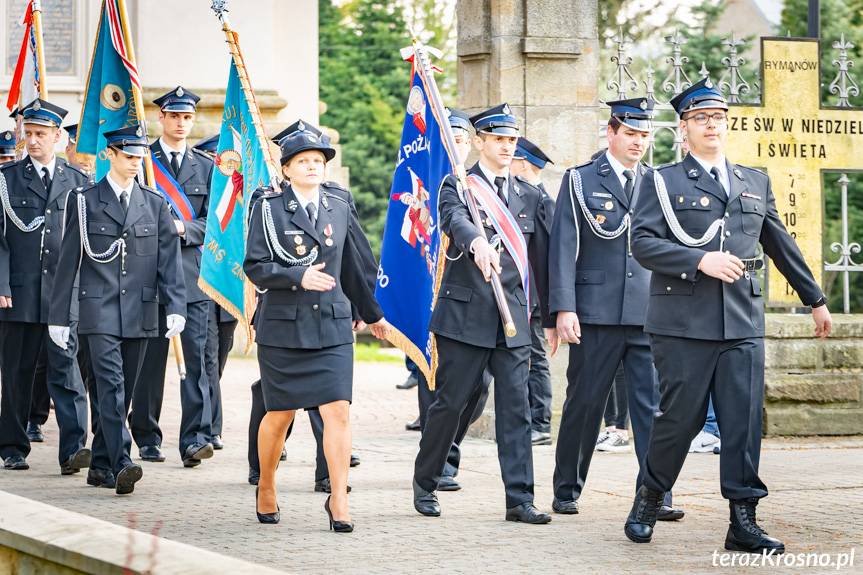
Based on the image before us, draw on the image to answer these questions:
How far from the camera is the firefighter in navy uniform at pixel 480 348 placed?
6.99 meters

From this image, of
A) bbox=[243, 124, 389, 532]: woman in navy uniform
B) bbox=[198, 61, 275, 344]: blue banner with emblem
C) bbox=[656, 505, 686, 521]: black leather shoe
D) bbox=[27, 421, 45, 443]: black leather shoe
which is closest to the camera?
bbox=[243, 124, 389, 532]: woman in navy uniform

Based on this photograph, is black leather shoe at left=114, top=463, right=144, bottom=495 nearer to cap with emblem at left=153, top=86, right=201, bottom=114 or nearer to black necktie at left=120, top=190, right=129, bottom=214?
black necktie at left=120, top=190, right=129, bottom=214

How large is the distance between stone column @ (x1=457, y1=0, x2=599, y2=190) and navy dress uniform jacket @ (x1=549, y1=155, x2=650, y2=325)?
2.65 m

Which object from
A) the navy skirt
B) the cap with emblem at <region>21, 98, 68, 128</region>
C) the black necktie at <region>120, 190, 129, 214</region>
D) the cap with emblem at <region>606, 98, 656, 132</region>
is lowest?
the navy skirt

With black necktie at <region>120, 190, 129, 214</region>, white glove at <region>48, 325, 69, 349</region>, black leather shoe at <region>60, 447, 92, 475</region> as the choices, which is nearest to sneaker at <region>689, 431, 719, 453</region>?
black leather shoe at <region>60, 447, 92, 475</region>

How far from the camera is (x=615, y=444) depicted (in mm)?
9969

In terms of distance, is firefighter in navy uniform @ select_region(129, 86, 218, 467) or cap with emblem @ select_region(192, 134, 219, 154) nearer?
firefighter in navy uniform @ select_region(129, 86, 218, 467)

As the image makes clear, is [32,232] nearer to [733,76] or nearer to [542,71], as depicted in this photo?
[542,71]

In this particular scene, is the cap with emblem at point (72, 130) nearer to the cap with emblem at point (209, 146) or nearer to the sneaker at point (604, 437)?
the cap with emblem at point (209, 146)

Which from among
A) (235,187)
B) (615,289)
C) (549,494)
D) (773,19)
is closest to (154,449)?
(235,187)

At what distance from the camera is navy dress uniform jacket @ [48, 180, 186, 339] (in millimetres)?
8023

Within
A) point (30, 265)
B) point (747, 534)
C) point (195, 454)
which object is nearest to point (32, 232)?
point (30, 265)

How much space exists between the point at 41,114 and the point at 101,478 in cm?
265

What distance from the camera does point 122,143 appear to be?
26.5 feet
